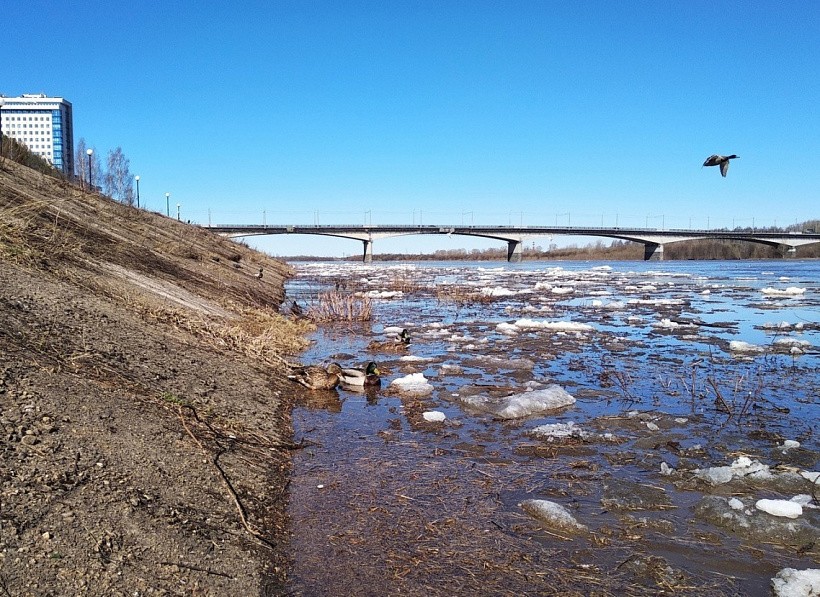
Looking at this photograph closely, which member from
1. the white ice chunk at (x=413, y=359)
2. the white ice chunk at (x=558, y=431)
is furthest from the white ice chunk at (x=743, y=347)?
the white ice chunk at (x=558, y=431)

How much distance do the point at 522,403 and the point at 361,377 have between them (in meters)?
2.33

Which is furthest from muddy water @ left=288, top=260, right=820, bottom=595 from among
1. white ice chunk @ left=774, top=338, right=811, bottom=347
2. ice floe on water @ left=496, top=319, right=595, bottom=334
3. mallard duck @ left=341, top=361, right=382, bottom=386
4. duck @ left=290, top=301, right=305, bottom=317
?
duck @ left=290, top=301, right=305, bottom=317

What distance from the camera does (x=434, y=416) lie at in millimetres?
6770

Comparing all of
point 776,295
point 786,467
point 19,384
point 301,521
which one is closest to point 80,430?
point 19,384

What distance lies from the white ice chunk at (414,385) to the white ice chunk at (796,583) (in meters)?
4.90

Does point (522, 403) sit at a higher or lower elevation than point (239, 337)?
lower

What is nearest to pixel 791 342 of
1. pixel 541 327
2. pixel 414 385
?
pixel 541 327

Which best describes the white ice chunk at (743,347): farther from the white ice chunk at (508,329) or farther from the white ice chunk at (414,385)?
the white ice chunk at (414,385)

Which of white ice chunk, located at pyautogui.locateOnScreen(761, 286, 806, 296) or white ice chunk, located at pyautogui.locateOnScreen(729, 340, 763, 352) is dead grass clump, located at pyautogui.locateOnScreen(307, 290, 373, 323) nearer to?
white ice chunk, located at pyautogui.locateOnScreen(729, 340, 763, 352)

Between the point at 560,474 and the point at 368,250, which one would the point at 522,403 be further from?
the point at 368,250

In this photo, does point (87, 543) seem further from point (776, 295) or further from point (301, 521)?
point (776, 295)

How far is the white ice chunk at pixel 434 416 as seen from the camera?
22.0ft

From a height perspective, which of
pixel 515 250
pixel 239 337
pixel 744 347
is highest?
pixel 515 250

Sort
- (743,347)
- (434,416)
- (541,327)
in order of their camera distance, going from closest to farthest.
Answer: (434,416)
(743,347)
(541,327)
